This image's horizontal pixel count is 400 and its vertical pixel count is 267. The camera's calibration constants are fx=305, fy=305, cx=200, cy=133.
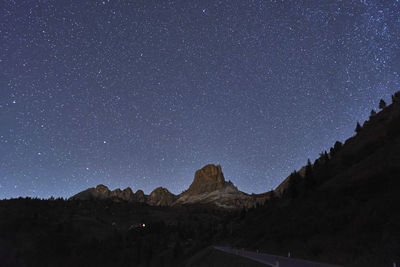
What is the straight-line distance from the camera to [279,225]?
52031mm

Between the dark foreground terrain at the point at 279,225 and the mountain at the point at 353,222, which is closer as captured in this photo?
the mountain at the point at 353,222

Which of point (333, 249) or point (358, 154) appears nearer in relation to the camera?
point (333, 249)

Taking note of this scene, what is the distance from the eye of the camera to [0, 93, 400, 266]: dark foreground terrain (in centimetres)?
3000

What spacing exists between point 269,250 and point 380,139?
138 ft

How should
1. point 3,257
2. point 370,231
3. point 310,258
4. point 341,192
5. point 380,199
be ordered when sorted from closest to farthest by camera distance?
point 370,231 → point 310,258 → point 380,199 → point 341,192 → point 3,257

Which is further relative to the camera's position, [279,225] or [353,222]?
[279,225]

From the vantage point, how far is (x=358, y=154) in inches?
2822

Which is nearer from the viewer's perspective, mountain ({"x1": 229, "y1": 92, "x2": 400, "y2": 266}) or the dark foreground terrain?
mountain ({"x1": 229, "y1": 92, "x2": 400, "y2": 266})

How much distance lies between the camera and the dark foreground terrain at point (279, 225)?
30000 mm

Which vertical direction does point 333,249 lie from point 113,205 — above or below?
below

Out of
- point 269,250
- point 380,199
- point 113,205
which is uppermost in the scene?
point 113,205

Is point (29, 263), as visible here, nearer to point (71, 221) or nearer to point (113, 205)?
point (71, 221)

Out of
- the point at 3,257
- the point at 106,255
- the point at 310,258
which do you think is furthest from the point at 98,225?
the point at 310,258

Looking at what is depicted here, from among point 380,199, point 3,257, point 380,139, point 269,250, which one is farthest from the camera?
point 3,257
